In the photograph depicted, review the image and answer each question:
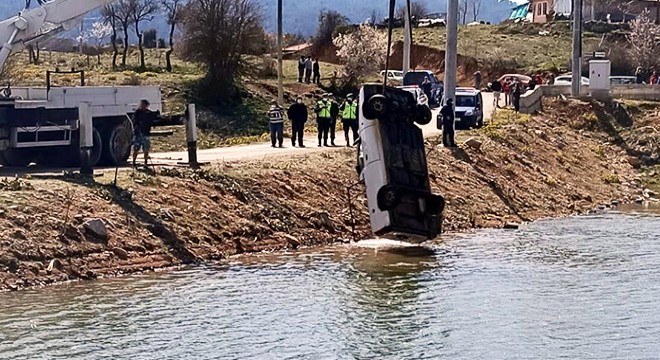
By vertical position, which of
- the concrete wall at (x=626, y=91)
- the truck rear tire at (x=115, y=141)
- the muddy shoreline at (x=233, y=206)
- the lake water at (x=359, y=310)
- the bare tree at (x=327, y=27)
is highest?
the bare tree at (x=327, y=27)

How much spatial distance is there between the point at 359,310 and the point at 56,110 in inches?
439

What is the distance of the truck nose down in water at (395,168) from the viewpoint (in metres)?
26.1

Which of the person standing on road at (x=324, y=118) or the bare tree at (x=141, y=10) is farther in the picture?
the bare tree at (x=141, y=10)

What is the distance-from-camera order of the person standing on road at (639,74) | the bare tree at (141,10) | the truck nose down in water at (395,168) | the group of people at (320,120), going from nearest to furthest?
1. the truck nose down in water at (395,168)
2. the group of people at (320,120)
3. the person standing on road at (639,74)
4. the bare tree at (141,10)

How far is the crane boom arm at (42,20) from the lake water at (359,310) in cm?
858

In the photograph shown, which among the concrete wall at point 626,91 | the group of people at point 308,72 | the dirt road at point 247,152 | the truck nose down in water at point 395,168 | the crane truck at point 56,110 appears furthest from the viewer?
the group of people at point 308,72

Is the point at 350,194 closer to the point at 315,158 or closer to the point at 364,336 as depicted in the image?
the point at 315,158

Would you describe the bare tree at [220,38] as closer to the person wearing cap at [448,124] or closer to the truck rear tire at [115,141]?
the person wearing cap at [448,124]

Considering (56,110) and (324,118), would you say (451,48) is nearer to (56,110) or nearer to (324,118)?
(324,118)

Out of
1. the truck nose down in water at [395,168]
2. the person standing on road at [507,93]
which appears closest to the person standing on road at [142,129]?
the truck nose down in water at [395,168]

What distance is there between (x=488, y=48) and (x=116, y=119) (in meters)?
55.7

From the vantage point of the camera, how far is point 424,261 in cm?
2634

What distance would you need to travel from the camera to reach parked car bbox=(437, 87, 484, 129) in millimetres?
45094

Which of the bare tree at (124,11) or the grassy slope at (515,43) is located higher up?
the bare tree at (124,11)
